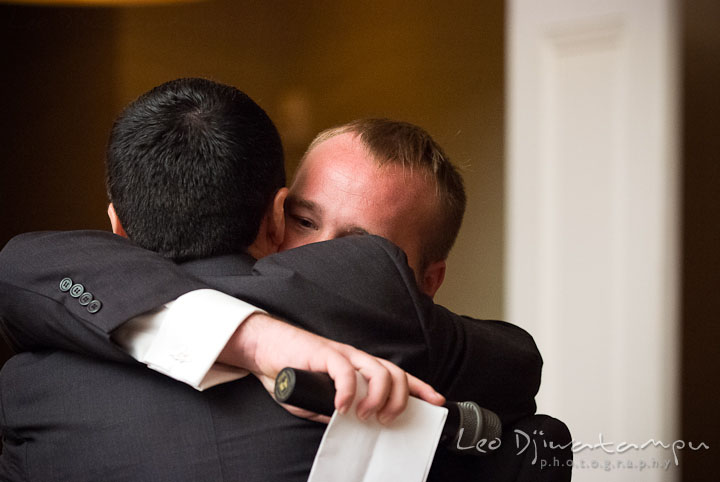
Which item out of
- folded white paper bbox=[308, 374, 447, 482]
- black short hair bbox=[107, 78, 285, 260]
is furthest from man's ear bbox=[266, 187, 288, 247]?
folded white paper bbox=[308, 374, 447, 482]

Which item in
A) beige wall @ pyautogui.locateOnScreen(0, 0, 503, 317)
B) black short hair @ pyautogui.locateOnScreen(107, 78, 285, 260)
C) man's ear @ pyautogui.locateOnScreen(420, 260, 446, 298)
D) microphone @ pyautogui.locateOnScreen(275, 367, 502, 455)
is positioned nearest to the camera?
microphone @ pyautogui.locateOnScreen(275, 367, 502, 455)

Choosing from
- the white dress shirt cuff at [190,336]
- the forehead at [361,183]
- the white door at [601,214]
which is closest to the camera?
the white dress shirt cuff at [190,336]

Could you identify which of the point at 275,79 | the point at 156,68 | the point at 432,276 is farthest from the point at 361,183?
the point at 156,68

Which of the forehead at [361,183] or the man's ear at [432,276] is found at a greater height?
the forehead at [361,183]

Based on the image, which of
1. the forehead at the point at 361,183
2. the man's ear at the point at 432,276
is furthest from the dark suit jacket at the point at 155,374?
the man's ear at the point at 432,276

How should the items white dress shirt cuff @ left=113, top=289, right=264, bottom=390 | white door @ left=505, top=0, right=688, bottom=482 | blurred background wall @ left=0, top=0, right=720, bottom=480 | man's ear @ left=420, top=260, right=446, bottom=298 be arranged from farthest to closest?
blurred background wall @ left=0, top=0, right=720, bottom=480 < white door @ left=505, top=0, right=688, bottom=482 < man's ear @ left=420, top=260, right=446, bottom=298 < white dress shirt cuff @ left=113, top=289, right=264, bottom=390

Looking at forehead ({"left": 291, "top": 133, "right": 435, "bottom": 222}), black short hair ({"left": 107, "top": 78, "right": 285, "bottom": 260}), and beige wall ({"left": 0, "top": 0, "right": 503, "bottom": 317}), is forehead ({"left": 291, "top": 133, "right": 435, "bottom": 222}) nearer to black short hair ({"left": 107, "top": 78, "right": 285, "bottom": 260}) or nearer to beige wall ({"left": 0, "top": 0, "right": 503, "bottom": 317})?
black short hair ({"left": 107, "top": 78, "right": 285, "bottom": 260})

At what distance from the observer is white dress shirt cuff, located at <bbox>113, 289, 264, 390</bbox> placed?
790 millimetres

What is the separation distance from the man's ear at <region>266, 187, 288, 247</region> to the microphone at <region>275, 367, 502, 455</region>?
30cm

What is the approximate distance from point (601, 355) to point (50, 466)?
154 cm

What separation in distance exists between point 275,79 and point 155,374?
3931 mm

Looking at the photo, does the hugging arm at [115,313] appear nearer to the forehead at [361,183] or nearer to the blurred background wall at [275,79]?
the forehead at [361,183]

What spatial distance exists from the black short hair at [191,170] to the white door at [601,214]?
1.29 m

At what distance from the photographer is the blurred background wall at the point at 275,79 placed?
3801 millimetres
